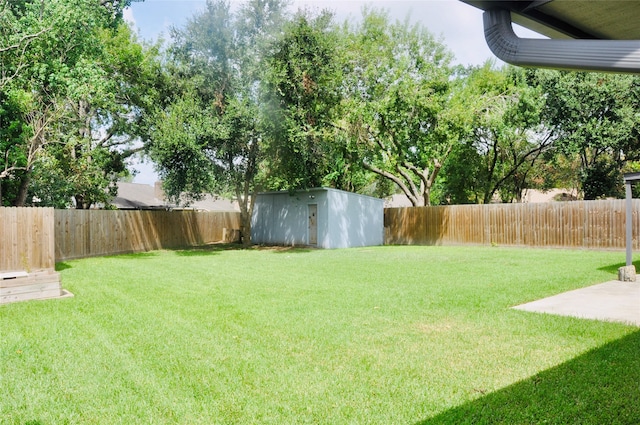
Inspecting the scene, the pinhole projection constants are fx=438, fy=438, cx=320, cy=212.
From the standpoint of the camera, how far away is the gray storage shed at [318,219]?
18.1m

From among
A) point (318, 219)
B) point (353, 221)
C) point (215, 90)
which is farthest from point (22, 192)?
point (353, 221)

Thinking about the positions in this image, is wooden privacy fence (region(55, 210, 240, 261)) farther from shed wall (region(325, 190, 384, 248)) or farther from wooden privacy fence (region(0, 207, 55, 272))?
shed wall (region(325, 190, 384, 248))

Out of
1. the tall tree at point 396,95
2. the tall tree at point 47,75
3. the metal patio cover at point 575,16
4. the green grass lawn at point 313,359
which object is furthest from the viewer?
the tall tree at point 396,95

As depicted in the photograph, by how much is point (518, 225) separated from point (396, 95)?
6.90m

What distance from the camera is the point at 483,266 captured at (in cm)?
1070

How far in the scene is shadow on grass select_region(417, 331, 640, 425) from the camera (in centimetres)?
277

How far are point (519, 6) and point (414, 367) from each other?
2.80 metres

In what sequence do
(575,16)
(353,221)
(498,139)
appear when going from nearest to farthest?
(575,16)
(353,221)
(498,139)

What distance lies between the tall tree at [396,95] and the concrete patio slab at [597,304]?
36.9ft

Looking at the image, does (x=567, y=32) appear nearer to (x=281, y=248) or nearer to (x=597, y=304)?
(x=597, y=304)

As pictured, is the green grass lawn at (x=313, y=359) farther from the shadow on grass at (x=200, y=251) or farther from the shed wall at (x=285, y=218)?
the shed wall at (x=285, y=218)

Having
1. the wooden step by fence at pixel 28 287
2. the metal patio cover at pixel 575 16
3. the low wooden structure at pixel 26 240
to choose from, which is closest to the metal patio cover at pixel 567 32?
the metal patio cover at pixel 575 16

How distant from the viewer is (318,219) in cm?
1816

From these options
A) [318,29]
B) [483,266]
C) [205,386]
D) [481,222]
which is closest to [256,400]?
[205,386]
